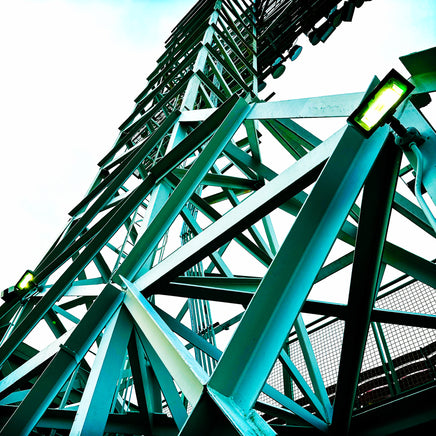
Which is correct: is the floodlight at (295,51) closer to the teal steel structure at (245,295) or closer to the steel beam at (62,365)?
the teal steel structure at (245,295)

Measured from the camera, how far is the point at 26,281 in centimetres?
470

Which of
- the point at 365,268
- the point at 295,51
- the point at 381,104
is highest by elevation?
the point at 295,51

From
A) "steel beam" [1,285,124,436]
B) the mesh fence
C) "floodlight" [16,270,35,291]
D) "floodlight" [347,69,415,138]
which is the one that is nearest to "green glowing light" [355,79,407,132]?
"floodlight" [347,69,415,138]

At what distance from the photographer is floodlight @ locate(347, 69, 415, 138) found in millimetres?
1855

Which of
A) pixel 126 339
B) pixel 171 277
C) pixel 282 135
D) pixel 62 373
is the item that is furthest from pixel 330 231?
pixel 282 135

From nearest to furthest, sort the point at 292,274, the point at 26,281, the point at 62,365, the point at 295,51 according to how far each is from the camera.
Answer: the point at 292,274 → the point at 62,365 → the point at 26,281 → the point at 295,51

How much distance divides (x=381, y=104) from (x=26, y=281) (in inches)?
179

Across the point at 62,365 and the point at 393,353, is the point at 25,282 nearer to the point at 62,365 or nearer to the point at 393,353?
the point at 62,365

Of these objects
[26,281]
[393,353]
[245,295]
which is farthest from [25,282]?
[393,353]

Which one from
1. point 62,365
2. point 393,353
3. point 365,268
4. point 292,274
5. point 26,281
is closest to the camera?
point 292,274

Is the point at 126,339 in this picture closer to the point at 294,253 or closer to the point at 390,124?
the point at 294,253

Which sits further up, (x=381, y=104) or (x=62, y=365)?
(x=381, y=104)

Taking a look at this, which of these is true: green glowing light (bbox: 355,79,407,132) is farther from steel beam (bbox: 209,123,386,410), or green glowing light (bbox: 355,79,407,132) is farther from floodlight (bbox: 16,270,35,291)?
floodlight (bbox: 16,270,35,291)

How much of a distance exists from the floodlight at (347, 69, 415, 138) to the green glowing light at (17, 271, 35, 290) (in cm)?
437
